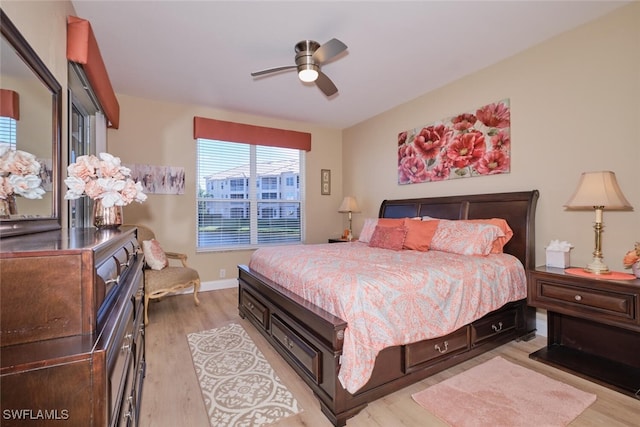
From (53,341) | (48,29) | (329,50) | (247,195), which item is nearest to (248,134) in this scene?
(247,195)

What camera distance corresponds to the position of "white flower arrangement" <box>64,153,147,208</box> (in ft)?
4.93

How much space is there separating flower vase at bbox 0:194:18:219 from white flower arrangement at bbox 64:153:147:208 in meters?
0.29

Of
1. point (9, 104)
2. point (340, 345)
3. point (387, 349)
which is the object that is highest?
point (9, 104)

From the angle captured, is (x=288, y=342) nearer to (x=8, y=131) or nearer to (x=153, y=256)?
(x=8, y=131)

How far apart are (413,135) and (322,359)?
3.31 m

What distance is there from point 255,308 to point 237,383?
817 millimetres

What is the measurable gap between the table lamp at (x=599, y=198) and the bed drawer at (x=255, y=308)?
8.69 ft

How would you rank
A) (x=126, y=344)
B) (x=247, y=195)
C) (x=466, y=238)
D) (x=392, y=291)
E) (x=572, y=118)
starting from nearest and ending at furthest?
(x=126, y=344) < (x=392, y=291) < (x=572, y=118) < (x=466, y=238) < (x=247, y=195)

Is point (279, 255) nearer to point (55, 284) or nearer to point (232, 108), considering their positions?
point (55, 284)

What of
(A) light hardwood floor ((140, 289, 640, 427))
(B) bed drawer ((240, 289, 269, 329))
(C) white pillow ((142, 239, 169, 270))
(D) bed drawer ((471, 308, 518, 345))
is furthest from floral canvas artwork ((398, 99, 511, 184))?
(C) white pillow ((142, 239, 169, 270))

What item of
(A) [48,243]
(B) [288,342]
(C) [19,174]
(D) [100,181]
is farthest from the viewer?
(B) [288,342]

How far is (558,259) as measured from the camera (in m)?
2.51

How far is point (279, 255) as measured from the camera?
2828 mm

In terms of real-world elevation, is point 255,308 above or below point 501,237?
below
